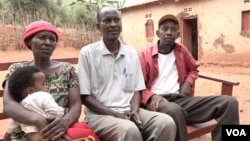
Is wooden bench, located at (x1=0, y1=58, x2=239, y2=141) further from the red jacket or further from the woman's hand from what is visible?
the woman's hand

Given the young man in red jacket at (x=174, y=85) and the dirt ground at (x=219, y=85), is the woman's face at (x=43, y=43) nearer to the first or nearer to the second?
the young man in red jacket at (x=174, y=85)

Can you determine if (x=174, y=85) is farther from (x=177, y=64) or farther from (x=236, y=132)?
(x=236, y=132)

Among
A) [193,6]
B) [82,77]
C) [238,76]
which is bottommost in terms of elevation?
[238,76]

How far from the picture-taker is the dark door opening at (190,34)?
14.3 meters

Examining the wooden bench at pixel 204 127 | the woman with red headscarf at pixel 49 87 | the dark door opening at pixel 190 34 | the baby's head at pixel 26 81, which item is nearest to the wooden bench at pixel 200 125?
the wooden bench at pixel 204 127

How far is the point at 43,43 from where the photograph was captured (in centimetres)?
244

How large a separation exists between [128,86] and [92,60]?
1.33 feet

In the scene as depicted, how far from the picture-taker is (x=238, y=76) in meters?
10.4

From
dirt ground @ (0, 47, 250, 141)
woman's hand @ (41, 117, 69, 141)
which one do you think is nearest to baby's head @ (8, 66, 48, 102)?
woman's hand @ (41, 117, 69, 141)

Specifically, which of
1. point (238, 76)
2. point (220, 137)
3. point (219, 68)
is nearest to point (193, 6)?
point (219, 68)

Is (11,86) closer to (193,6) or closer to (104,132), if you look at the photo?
(104,132)

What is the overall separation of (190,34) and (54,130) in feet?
43.2

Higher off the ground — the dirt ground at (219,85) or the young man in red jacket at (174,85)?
the young man in red jacket at (174,85)

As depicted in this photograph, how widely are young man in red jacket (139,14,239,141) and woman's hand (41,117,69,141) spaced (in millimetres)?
1036
